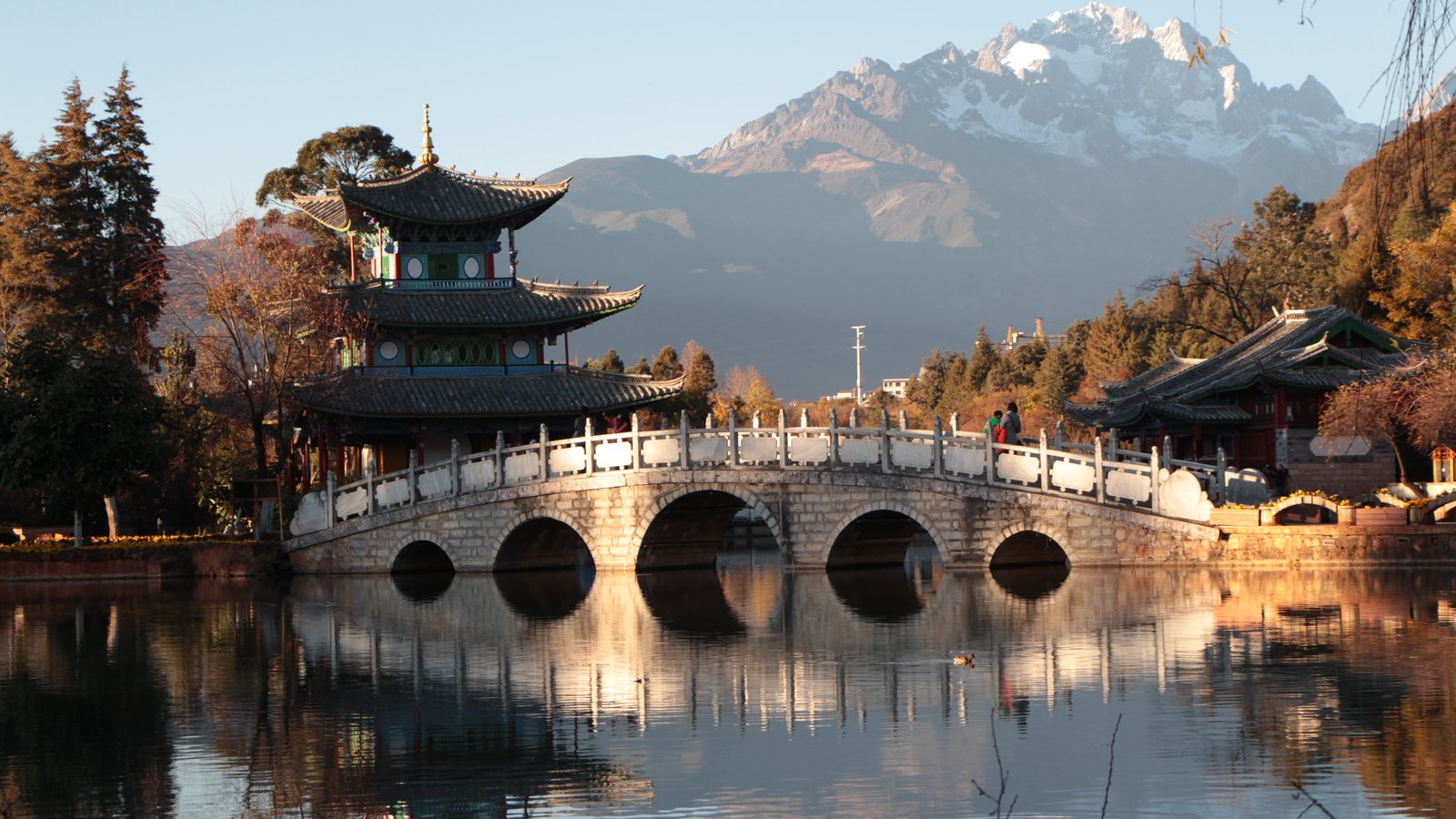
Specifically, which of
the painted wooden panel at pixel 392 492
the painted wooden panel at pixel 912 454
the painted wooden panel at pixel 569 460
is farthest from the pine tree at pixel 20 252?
the painted wooden panel at pixel 912 454

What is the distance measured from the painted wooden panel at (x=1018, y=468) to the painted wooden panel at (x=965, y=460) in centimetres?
30

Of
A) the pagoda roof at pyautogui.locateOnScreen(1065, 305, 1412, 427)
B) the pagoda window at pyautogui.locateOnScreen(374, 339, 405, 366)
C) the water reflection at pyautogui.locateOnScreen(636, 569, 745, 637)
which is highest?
the pagoda window at pyautogui.locateOnScreen(374, 339, 405, 366)

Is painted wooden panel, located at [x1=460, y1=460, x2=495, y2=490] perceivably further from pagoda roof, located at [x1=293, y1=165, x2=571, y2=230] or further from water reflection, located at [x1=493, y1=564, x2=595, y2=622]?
pagoda roof, located at [x1=293, y1=165, x2=571, y2=230]

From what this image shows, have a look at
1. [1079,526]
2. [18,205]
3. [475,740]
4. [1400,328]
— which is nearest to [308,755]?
[475,740]

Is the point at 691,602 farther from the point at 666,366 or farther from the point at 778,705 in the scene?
the point at 666,366

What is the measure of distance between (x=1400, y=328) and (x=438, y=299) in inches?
972

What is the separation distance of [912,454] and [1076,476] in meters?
2.99

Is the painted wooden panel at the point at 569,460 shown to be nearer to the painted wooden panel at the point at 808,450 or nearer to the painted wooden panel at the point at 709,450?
the painted wooden panel at the point at 709,450

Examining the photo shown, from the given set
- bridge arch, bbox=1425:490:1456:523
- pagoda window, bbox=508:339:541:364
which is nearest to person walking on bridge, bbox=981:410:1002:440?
bridge arch, bbox=1425:490:1456:523

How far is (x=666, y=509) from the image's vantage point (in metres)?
31.8

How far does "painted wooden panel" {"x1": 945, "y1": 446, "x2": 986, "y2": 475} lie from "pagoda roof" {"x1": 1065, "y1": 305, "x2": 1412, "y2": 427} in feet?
28.2

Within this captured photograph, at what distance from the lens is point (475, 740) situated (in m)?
14.5

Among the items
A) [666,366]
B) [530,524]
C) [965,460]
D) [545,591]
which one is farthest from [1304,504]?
[666,366]

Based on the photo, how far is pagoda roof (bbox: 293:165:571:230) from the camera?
137 ft
